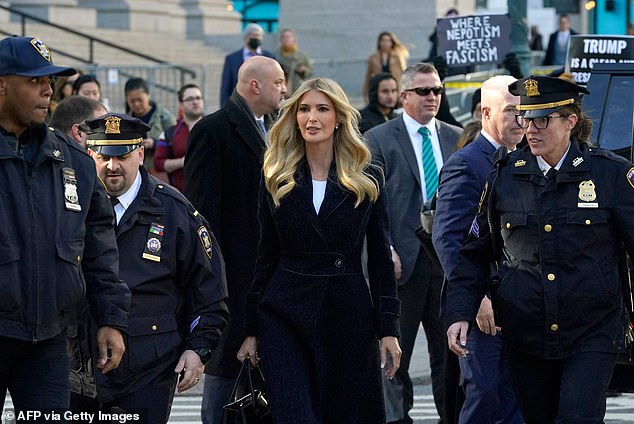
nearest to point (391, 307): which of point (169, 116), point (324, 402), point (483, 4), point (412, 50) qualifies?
point (324, 402)

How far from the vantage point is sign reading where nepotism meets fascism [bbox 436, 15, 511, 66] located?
15.0 metres

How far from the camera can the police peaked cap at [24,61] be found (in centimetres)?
589

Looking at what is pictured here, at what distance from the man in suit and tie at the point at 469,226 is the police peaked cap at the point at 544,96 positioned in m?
1.13

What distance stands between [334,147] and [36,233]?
1817 millimetres

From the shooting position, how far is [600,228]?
682 centimetres

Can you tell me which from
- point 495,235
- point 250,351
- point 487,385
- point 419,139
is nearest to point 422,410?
point 419,139

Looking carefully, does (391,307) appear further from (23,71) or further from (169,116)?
(169,116)

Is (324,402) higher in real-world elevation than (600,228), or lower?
lower

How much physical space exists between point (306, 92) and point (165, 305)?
46.4 inches

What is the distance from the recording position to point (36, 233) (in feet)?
19.0

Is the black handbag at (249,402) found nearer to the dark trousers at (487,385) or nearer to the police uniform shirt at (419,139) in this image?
the dark trousers at (487,385)

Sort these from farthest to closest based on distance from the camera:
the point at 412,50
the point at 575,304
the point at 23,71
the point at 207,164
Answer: the point at 412,50 → the point at 207,164 → the point at 575,304 → the point at 23,71

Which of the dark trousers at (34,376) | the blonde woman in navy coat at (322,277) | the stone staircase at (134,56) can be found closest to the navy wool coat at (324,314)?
the blonde woman in navy coat at (322,277)

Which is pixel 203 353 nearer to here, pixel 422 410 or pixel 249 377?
pixel 249 377
